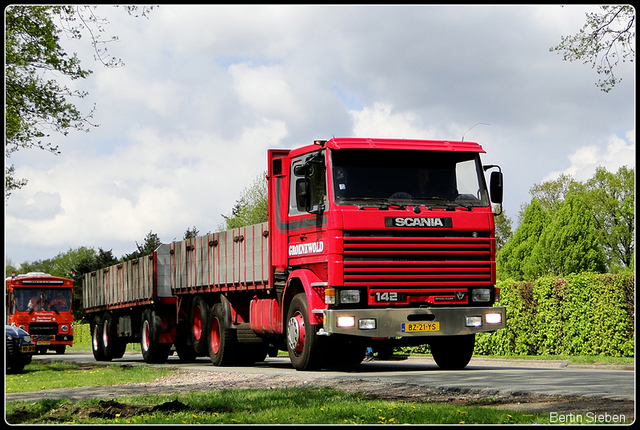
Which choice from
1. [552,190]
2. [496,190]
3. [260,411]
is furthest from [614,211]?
[260,411]

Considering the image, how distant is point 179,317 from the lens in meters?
21.5

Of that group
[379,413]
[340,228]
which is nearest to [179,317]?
[340,228]

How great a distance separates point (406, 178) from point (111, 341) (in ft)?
53.8

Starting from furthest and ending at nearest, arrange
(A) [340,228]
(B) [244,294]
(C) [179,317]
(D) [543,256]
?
(D) [543,256]
(C) [179,317]
(B) [244,294]
(A) [340,228]

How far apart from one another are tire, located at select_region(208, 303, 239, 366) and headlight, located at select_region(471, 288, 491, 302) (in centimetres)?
608

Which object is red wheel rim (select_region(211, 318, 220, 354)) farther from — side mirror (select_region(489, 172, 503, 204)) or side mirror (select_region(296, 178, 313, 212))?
side mirror (select_region(489, 172, 503, 204))

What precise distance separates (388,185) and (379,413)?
610 cm

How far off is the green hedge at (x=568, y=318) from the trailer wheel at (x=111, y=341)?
11.4 meters

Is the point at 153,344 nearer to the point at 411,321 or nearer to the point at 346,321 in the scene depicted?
the point at 346,321

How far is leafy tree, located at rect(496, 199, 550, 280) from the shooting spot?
169 ft

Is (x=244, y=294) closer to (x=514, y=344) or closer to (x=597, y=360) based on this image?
(x=597, y=360)

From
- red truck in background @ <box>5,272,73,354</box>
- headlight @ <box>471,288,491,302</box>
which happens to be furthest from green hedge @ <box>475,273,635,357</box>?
red truck in background @ <box>5,272,73,354</box>

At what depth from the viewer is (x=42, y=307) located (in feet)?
126

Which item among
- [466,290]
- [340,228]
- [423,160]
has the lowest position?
[466,290]
